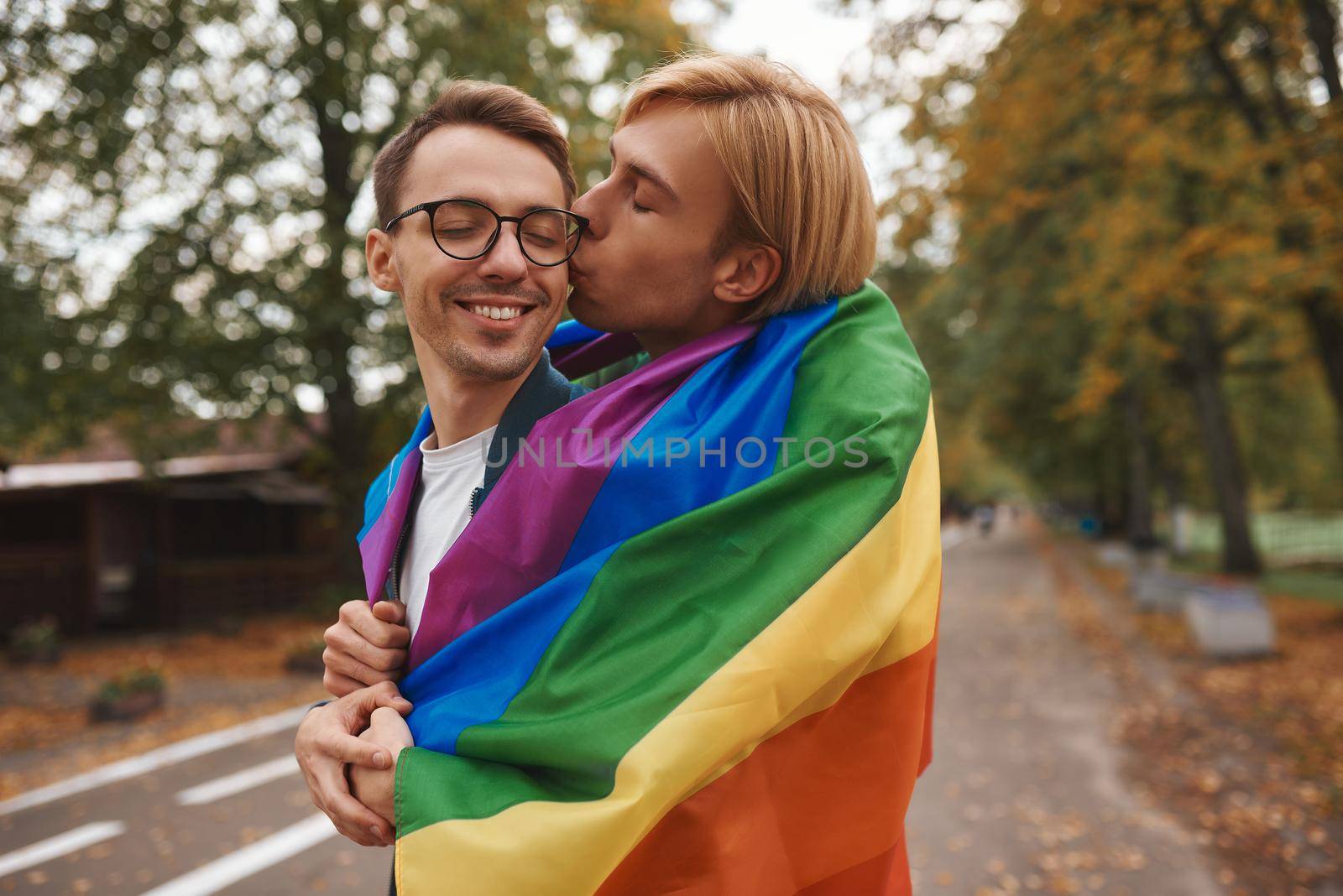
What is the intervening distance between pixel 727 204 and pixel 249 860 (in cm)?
605

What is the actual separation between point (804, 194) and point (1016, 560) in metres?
29.9

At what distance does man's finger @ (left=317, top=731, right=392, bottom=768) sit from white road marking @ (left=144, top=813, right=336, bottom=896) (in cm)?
456

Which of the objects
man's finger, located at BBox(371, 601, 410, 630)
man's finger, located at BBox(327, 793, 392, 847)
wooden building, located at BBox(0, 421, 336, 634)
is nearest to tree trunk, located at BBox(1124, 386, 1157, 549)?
wooden building, located at BBox(0, 421, 336, 634)

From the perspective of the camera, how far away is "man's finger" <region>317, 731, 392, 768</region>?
4.01ft

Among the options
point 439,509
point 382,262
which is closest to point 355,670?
point 439,509

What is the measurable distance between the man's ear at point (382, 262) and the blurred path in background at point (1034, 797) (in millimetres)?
4941

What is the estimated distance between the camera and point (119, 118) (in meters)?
10.6

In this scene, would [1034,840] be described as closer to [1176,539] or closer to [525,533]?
[525,533]

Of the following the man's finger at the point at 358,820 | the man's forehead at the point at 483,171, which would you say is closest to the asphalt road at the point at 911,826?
the man's finger at the point at 358,820

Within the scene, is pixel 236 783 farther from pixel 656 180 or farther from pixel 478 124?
pixel 656 180

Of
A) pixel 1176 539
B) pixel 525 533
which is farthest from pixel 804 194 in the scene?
pixel 1176 539

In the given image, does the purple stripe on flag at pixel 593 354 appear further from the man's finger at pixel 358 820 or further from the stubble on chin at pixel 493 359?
the man's finger at pixel 358 820

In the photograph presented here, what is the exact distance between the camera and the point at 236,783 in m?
7.27

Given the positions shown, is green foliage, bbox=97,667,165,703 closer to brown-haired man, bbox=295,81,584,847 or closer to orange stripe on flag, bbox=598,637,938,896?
brown-haired man, bbox=295,81,584,847
